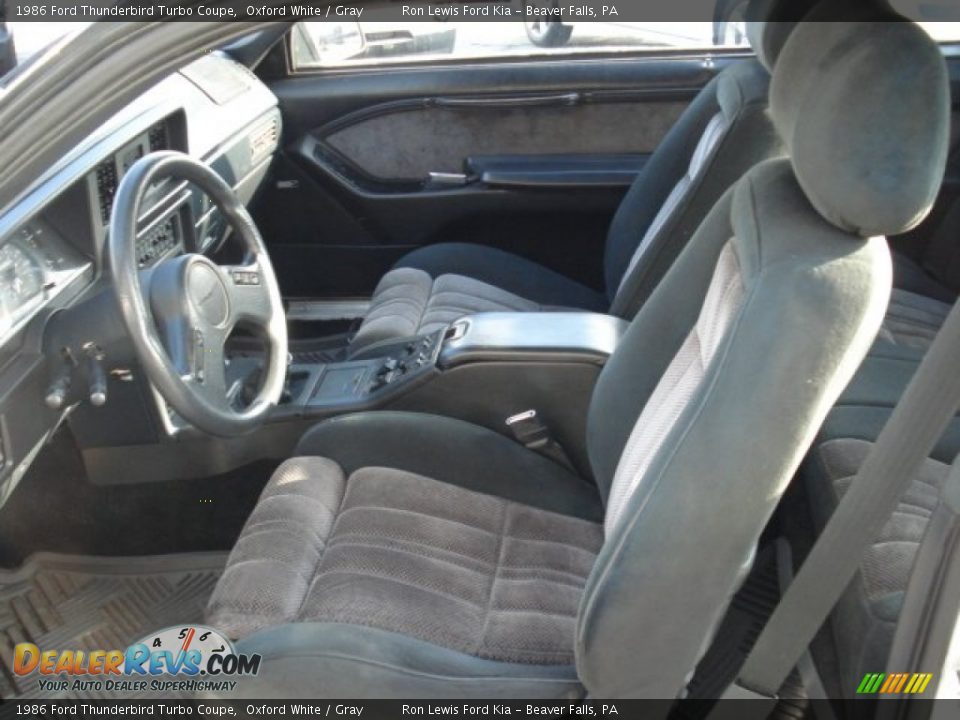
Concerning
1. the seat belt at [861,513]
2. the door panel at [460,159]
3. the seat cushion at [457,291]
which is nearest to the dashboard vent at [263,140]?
the door panel at [460,159]

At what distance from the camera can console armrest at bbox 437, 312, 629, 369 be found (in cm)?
187

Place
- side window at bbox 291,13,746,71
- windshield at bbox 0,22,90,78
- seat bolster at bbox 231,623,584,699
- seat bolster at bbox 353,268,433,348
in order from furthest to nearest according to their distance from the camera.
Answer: side window at bbox 291,13,746,71
seat bolster at bbox 353,268,433,348
windshield at bbox 0,22,90,78
seat bolster at bbox 231,623,584,699

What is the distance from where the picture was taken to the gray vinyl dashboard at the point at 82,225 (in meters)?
1.54

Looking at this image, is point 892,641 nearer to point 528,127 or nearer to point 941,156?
point 941,156

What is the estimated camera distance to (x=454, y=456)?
173cm

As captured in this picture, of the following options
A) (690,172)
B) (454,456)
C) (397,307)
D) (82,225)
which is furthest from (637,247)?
(82,225)

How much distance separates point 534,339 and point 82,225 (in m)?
0.81

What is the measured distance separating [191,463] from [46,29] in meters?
0.84

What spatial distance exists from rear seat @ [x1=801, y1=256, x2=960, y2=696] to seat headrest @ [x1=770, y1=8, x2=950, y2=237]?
1.70ft

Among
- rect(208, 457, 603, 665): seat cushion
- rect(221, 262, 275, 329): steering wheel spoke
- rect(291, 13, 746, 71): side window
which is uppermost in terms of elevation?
rect(291, 13, 746, 71): side window

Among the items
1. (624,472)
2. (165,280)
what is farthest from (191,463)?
(624,472)

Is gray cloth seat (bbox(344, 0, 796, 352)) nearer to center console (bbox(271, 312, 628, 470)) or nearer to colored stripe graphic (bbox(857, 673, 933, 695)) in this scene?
center console (bbox(271, 312, 628, 470))

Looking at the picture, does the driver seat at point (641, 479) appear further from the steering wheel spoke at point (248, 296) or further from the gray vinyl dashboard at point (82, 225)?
the gray vinyl dashboard at point (82, 225)

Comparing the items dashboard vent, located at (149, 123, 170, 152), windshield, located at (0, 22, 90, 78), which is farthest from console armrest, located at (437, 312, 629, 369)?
windshield, located at (0, 22, 90, 78)
